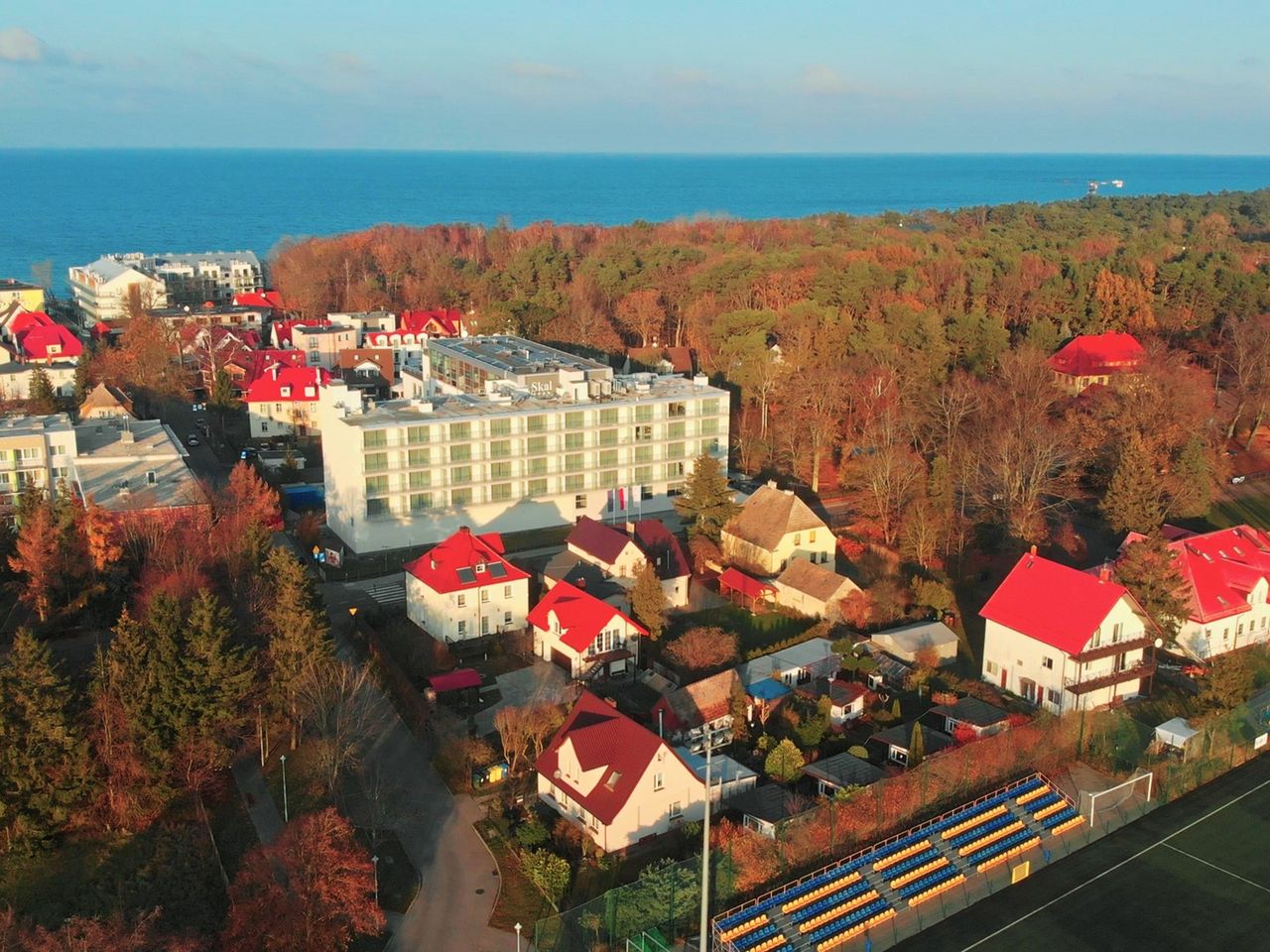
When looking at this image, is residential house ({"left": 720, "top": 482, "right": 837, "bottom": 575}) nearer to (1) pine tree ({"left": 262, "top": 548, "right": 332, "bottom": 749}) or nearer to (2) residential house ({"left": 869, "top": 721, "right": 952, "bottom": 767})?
(2) residential house ({"left": 869, "top": 721, "right": 952, "bottom": 767})

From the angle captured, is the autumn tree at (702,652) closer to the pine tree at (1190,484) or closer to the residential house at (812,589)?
the residential house at (812,589)

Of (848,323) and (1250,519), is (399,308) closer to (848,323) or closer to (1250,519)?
(848,323)

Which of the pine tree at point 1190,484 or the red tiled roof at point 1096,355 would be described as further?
the red tiled roof at point 1096,355

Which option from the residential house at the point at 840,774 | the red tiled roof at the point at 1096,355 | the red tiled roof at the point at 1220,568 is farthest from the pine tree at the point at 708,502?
the red tiled roof at the point at 1096,355

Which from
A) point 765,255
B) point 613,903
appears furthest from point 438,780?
point 765,255

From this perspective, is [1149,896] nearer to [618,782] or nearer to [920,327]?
[618,782]
